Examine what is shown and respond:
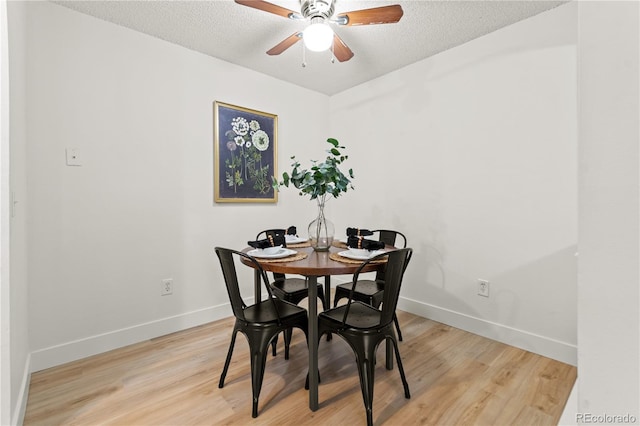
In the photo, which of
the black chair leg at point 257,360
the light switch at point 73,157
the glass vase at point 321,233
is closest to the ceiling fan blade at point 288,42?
the glass vase at point 321,233

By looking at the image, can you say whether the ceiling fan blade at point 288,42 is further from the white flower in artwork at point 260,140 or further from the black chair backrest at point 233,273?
the black chair backrest at point 233,273

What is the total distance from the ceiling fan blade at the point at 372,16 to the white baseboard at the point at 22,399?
8.55 ft

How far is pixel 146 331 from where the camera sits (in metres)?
2.40

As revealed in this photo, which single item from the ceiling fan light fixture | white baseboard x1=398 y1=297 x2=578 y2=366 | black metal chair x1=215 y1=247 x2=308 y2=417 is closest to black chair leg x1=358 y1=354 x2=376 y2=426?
black metal chair x1=215 y1=247 x2=308 y2=417

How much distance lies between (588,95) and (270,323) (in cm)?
152

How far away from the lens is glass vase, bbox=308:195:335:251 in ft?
6.74

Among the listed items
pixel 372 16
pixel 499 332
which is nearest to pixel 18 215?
pixel 372 16

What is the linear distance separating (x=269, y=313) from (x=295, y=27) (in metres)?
2.09

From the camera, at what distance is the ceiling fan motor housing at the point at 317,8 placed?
1803mm

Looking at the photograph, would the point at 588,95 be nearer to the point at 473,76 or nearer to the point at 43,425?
the point at 473,76

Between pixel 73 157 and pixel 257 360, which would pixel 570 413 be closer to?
pixel 257 360

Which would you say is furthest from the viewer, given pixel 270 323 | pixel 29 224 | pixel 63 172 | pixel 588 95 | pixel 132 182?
pixel 132 182

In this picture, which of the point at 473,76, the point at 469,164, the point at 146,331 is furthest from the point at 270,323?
the point at 473,76

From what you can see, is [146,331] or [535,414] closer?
[535,414]
